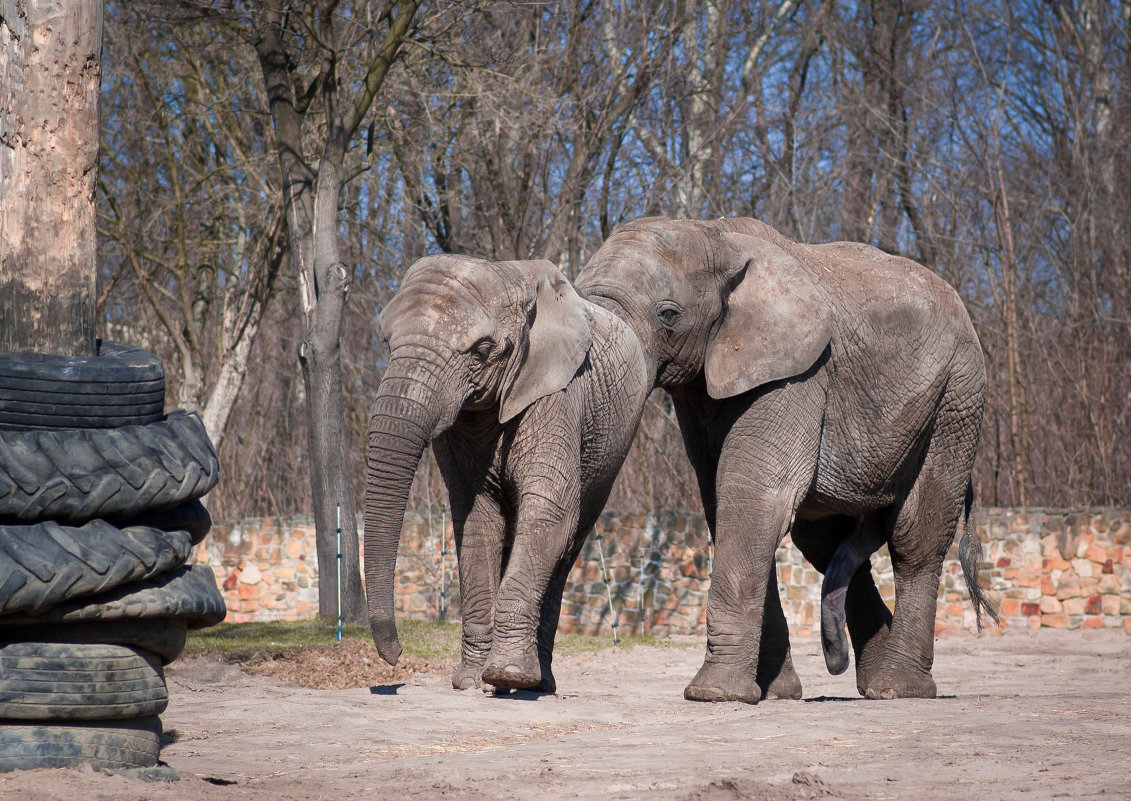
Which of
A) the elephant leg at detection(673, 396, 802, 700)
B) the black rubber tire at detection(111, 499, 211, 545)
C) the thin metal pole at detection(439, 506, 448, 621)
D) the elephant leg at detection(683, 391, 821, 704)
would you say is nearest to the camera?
the black rubber tire at detection(111, 499, 211, 545)

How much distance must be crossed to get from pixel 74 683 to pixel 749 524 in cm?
374

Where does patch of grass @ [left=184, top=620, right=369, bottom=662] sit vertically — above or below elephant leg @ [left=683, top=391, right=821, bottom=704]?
below

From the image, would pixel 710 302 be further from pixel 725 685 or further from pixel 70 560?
pixel 70 560

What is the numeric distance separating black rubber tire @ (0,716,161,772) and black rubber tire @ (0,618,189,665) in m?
0.26

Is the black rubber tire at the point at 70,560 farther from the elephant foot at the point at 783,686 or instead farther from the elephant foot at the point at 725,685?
the elephant foot at the point at 783,686

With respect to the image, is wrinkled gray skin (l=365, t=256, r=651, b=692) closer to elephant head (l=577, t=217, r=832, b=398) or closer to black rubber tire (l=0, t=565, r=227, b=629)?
elephant head (l=577, t=217, r=832, b=398)

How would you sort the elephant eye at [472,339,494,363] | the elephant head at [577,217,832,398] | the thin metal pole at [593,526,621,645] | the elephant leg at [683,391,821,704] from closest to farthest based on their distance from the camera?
the elephant eye at [472,339,494,363] < the elephant leg at [683,391,821,704] < the elephant head at [577,217,832,398] < the thin metal pole at [593,526,621,645]

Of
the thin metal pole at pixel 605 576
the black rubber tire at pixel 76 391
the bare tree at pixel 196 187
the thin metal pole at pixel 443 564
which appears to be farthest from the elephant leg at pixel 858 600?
the bare tree at pixel 196 187

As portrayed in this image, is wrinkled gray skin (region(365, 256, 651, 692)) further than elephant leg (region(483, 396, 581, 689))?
No

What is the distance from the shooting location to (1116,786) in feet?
13.9

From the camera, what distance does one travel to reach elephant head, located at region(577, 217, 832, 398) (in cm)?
708

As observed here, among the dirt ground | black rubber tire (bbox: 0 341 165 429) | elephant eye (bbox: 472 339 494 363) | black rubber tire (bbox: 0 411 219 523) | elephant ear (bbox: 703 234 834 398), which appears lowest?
the dirt ground

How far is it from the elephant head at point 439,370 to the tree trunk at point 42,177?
1.64 meters

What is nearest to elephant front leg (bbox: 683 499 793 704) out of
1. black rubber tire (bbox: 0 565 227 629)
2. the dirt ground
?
the dirt ground
